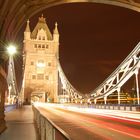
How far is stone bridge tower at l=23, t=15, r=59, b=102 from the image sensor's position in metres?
112

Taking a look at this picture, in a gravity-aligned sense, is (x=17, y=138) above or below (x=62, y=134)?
below

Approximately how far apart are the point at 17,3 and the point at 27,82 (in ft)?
339

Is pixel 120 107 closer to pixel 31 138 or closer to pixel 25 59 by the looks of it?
pixel 31 138

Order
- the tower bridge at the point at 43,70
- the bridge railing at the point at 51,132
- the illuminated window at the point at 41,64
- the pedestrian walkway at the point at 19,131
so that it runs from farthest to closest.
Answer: the illuminated window at the point at 41,64 → the tower bridge at the point at 43,70 → the pedestrian walkway at the point at 19,131 → the bridge railing at the point at 51,132

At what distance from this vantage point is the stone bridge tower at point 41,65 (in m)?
112

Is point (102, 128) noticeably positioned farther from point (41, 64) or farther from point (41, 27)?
point (41, 27)

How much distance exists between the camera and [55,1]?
13.1 meters

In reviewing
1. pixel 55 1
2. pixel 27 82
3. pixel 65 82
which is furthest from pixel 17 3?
pixel 27 82

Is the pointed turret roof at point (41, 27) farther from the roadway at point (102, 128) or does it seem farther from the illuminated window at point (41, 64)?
the roadway at point (102, 128)

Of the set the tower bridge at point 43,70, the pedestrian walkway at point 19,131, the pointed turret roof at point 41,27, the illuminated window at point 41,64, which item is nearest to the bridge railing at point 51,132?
the pedestrian walkway at point 19,131

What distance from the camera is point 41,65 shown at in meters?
118

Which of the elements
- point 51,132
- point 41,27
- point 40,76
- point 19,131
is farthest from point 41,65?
point 51,132

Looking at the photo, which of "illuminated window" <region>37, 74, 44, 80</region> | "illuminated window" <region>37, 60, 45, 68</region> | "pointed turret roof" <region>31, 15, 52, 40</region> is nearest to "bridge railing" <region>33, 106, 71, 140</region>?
"illuminated window" <region>37, 74, 44, 80</region>

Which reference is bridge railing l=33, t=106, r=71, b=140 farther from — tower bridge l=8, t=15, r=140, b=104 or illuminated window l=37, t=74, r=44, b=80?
illuminated window l=37, t=74, r=44, b=80
